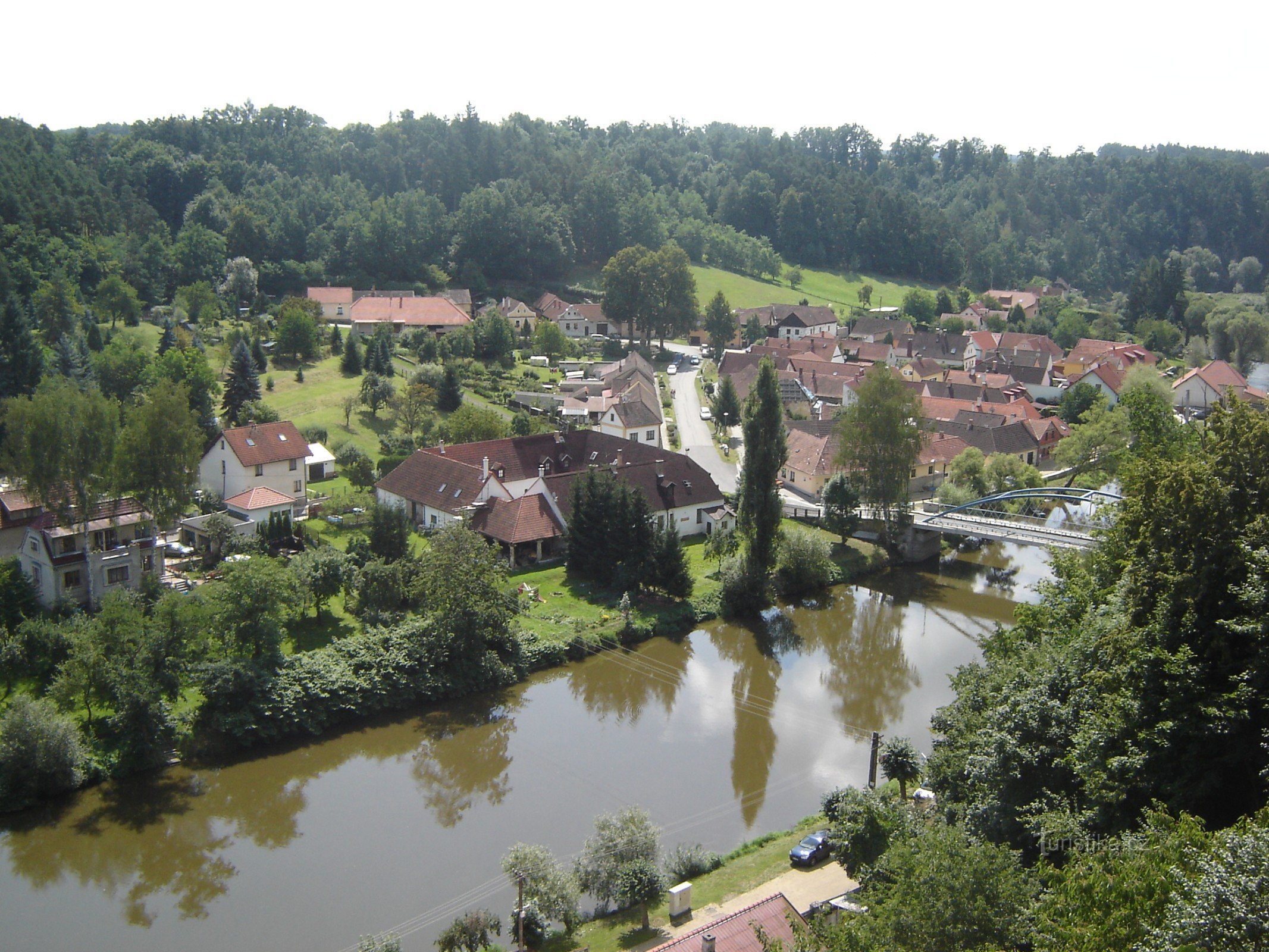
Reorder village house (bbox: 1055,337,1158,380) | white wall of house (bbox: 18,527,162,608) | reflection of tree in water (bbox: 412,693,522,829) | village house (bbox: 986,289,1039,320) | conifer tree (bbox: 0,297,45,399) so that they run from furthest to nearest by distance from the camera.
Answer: village house (bbox: 986,289,1039,320) < village house (bbox: 1055,337,1158,380) < conifer tree (bbox: 0,297,45,399) < white wall of house (bbox: 18,527,162,608) < reflection of tree in water (bbox: 412,693,522,829)

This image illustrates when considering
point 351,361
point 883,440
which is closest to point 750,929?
point 883,440

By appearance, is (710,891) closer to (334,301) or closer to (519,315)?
(519,315)

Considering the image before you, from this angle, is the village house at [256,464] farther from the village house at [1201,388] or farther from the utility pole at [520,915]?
the village house at [1201,388]

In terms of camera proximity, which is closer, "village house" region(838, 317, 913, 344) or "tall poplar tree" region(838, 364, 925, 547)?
"tall poplar tree" region(838, 364, 925, 547)

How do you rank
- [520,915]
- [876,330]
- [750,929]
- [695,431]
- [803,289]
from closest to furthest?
1. [750,929]
2. [520,915]
3. [695,431]
4. [876,330]
5. [803,289]

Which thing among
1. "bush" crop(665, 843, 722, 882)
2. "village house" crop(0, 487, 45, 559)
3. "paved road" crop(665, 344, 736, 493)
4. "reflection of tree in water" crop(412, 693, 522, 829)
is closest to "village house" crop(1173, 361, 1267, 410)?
"paved road" crop(665, 344, 736, 493)

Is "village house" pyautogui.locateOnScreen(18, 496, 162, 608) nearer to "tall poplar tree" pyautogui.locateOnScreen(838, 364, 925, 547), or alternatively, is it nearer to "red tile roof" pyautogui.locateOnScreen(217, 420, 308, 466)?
"red tile roof" pyautogui.locateOnScreen(217, 420, 308, 466)
